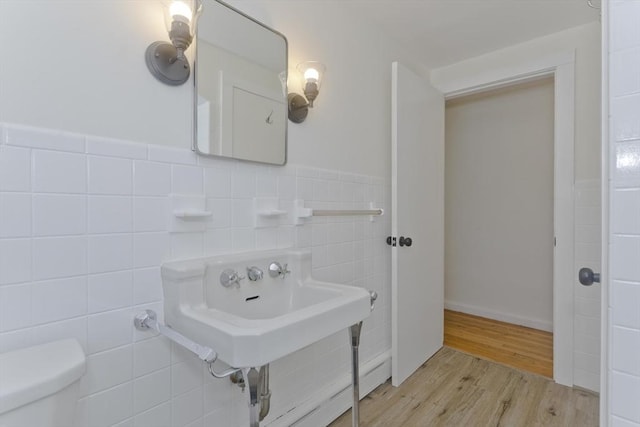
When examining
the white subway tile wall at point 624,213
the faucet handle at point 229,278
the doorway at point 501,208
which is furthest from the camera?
the doorway at point 501,208

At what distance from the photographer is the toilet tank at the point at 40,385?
2.04ft

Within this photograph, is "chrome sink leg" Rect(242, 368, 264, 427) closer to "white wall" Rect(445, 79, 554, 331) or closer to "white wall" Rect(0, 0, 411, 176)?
"white wall" Rect(0, 0, 411, 176)

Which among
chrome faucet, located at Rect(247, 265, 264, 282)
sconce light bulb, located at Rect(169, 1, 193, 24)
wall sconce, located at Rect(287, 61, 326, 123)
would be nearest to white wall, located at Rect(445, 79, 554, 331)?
wall sconce, located at Rect(287, 61, 326, 123)

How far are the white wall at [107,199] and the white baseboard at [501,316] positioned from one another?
249 centimetres

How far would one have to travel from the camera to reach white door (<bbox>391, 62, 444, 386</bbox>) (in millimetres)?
1963

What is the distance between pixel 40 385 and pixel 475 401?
1985 mm

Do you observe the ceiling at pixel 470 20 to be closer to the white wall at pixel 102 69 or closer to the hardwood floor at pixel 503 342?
the white wall at pixel 102 69

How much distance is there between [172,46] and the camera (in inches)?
41.2

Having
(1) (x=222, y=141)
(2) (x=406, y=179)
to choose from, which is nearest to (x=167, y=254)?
(1) (x=222, y=141)

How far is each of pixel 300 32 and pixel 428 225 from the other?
57.9 inches

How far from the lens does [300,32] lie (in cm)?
155

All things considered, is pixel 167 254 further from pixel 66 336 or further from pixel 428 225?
pixel 428 225

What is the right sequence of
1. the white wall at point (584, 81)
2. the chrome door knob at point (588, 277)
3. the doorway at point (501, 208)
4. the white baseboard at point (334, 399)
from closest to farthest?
the chrome door knob at point (588, 277) < the white baseboard at point (334, 399) < the white wall at point (584, 81) < the doorway at point (501, 208)

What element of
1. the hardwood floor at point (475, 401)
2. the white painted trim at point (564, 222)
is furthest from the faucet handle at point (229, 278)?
the white painted trim at point (564, 222)
